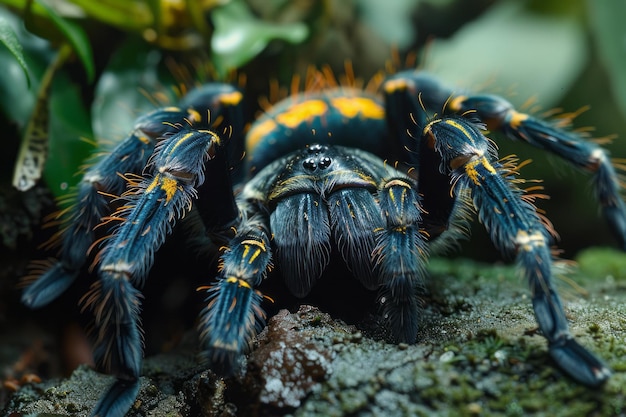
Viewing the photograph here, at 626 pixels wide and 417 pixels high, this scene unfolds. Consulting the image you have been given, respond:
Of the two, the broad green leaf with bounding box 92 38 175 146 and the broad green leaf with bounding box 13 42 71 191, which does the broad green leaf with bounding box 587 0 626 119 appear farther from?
the broad green leaf with bounding box 13 42 71 191

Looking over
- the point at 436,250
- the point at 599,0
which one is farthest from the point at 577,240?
the point at 436,250

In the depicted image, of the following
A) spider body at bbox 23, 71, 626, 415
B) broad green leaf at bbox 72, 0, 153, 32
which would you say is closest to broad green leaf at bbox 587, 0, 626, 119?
spider body at bbox 23, 71, 626, 415

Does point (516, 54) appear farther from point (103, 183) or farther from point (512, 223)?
point (103, 183)

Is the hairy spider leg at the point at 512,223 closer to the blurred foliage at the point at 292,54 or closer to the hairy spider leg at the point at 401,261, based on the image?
the hairy spider leg at the point at 401,261

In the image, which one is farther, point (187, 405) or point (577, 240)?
point (577, 240)

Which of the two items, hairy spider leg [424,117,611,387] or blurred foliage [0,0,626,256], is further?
blurred foliage [0,0,626,256]

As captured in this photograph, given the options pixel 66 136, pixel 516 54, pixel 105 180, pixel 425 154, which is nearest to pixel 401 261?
pixel 425 154

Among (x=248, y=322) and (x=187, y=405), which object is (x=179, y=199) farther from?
(x=187, y=405)
